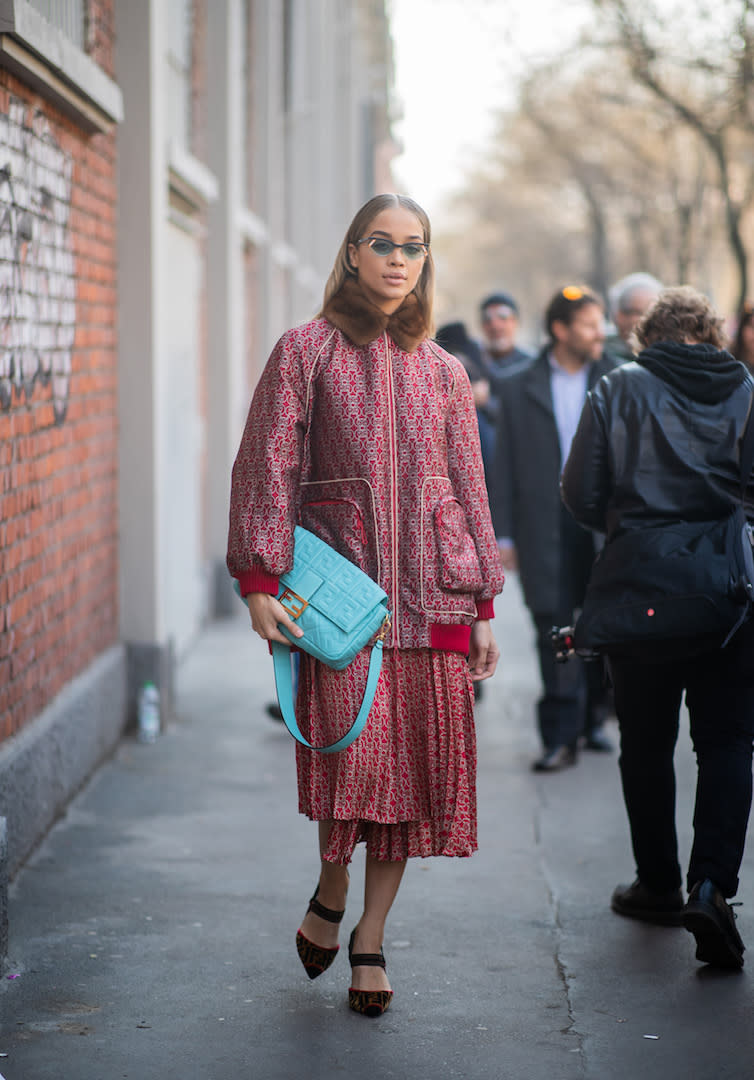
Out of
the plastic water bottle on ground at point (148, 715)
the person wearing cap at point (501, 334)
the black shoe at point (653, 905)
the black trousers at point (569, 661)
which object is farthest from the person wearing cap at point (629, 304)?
the black shoe at point (653, 905)

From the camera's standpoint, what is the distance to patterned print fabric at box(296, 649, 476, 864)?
380 cm

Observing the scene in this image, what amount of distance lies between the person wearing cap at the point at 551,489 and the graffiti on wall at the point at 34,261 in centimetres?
203

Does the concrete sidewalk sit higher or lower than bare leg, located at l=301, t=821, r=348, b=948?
lower

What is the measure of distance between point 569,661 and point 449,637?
3.17 metres

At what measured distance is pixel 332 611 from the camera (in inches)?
146

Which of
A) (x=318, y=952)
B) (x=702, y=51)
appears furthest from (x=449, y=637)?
(x=702, y=51)

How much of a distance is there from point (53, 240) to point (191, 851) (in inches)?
93.1

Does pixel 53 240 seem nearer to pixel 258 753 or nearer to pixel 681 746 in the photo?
pixel 258 753

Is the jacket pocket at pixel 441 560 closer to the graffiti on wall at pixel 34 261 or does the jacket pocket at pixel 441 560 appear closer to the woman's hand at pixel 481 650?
the woman's hand at pixel 481 650

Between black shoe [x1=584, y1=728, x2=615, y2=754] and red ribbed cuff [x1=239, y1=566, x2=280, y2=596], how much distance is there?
12.6 feet

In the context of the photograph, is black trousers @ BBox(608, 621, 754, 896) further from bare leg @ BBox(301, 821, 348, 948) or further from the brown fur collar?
the brown fur collar

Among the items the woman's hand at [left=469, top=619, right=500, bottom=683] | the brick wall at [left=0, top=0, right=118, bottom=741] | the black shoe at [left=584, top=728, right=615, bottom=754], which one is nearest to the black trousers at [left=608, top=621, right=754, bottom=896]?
the woman's hand at [left=469, top=619, right=500, bottom=683]

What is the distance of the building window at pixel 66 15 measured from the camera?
570 cm

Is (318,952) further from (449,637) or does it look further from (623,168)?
(623,168)
